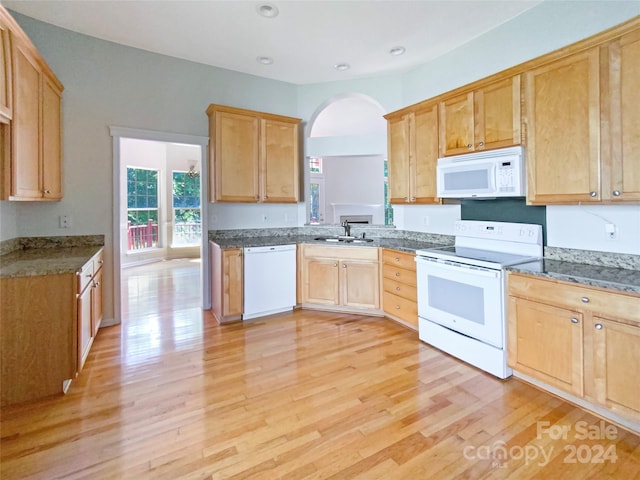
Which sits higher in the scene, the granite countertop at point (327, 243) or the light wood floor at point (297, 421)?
the granite countertop at point (327, 243)

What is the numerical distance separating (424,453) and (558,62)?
2725 mm

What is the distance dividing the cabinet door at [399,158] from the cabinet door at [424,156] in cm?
9

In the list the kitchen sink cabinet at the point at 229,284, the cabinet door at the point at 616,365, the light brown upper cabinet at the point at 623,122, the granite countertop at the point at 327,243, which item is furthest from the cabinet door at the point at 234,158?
the cabinet door at the point at 616,365

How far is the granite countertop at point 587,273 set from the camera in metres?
1.83

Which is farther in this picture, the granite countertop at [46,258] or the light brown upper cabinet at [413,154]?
the light brown upper cabinet at [413,154]

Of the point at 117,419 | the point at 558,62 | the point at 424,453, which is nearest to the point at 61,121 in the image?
the point at 117,419

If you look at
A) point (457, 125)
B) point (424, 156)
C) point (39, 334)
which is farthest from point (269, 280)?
point (457, 125)

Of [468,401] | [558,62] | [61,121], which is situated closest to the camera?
[468,401]

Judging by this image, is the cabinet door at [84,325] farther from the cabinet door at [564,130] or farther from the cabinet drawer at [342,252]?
the cabinet door at [564,130]

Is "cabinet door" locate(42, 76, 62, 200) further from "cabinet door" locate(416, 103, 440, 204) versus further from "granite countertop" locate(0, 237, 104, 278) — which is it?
"cabinet door" locate(416, 103, 440, 204)

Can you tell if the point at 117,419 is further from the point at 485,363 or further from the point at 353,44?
the point at 353,44

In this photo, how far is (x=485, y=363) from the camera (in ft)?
8.31

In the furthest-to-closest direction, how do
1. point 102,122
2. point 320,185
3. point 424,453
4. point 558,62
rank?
point 320,185, point 102,122, point 558,62, point 424,453

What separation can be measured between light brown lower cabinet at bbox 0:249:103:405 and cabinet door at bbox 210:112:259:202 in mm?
1858
